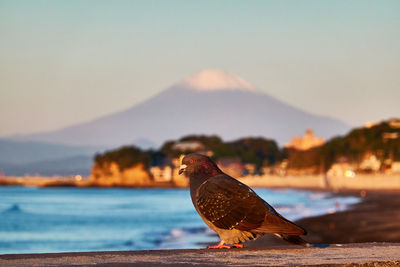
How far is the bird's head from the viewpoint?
30.7ft

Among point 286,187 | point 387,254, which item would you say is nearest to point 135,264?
point 387,254

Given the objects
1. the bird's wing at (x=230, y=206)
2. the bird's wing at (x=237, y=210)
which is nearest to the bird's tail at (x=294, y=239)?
the bird's wing at (x=237, y=210)

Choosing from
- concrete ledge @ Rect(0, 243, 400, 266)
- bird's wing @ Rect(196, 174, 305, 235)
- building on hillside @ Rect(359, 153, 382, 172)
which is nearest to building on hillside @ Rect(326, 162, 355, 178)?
building on hillside @ Rect(359, 153, 382, 172)

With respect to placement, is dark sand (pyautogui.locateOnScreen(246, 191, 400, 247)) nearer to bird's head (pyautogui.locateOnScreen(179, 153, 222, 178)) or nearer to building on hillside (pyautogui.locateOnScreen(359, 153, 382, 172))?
bird's head (pyautogui.locateOnScreen(179, 153, 222, 178))

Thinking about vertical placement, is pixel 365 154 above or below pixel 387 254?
above

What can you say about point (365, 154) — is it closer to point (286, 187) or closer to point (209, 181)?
point (286, 187)

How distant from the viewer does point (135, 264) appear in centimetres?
777

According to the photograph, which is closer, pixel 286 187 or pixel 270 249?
pixel 270 249

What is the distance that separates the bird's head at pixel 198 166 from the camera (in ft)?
30.7

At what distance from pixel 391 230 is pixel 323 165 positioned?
15045 cm

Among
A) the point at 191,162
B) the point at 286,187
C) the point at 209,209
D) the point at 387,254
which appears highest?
the point at 286,187

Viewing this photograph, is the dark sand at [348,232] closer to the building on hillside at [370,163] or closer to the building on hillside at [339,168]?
the building on hillside at [370,163]

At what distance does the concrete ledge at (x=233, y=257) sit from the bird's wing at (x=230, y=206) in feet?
1.17

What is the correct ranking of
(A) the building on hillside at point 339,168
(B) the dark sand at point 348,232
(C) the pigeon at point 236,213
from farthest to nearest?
(A) the building on hillside at point 339,168 < (B) the dark sand at point 348,232 < (C) the pigeon at point 236,213
